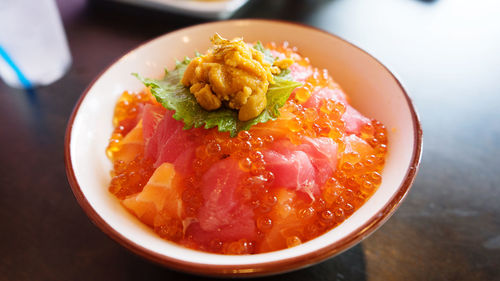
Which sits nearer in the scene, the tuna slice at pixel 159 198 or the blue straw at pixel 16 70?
the tuna slice at pixel 159 198

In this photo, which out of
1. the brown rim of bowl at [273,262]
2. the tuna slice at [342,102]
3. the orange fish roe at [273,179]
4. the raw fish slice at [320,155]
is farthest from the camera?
the tuna slice at [342,102]

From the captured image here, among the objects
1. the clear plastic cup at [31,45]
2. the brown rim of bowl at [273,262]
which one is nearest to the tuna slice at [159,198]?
the brown rim of bowl at [273,262]

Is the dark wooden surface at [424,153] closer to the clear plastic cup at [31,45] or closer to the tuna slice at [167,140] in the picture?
the clear plastic cup at [31,45]

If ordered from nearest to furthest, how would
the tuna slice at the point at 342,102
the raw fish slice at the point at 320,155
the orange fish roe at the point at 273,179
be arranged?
the orange fish roe at the point at 273,179 < the raw fish slice at the point at 320,155 < the tuna slice at the point at 342,102

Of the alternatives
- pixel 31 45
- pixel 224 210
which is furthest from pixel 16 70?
pixel 224 210

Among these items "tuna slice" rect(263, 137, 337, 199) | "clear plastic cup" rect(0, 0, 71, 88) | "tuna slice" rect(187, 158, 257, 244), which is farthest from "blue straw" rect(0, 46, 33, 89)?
"tuna slice" rect(263, 137, 337, 199)

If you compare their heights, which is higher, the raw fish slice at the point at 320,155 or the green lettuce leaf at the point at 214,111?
the green lettuce leaf at the point at 214,111

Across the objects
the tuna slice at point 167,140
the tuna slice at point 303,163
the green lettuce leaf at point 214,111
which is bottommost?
the tuna slice at point 167,140
